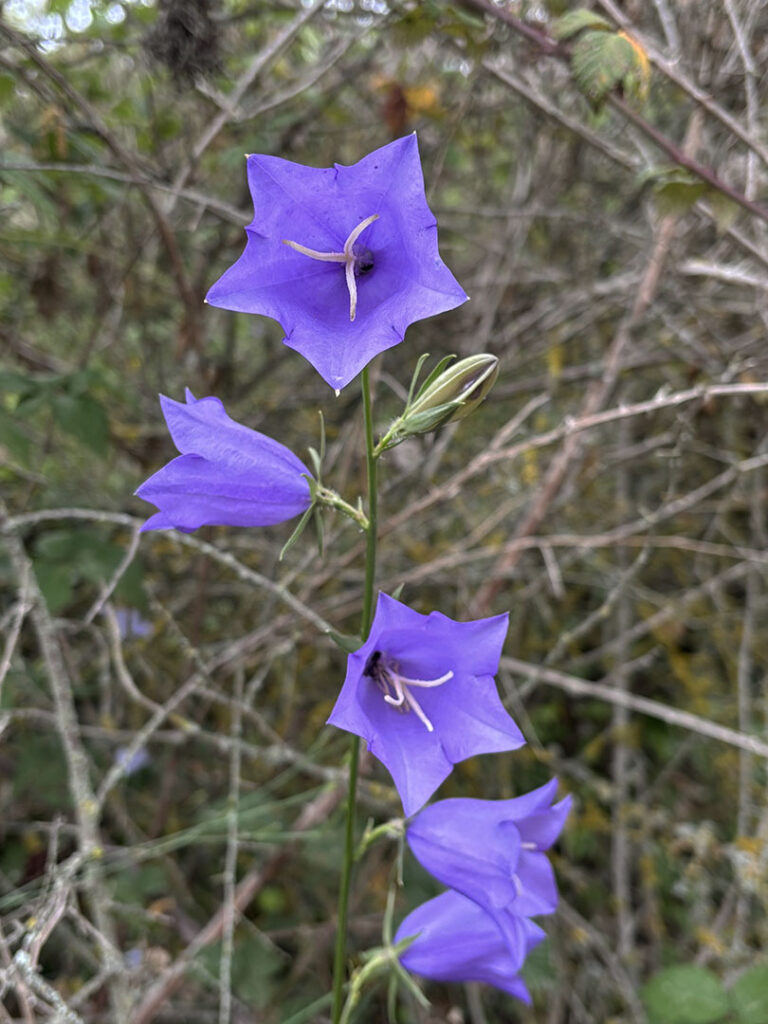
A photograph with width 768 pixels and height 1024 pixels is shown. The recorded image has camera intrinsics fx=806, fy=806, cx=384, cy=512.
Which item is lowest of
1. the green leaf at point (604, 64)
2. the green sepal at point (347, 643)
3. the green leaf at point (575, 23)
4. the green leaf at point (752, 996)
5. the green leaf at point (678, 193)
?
the green leaf at point (752, 996)

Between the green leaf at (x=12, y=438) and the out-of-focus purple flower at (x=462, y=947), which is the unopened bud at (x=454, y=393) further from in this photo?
the green leaf at (x=12, y=438)

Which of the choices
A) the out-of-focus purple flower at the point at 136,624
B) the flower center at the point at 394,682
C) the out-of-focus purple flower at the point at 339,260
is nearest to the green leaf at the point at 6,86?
the out-of-focus purple flower at the point at 339,260

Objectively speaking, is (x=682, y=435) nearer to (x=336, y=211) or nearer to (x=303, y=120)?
(x=336, y=211)

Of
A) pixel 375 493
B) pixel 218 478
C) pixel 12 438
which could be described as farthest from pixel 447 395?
pixel 12 438

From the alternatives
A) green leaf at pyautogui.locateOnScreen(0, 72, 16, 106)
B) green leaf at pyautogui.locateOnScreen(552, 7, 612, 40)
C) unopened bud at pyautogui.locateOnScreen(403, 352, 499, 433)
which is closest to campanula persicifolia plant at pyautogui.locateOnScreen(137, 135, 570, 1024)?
unopened bud at pyautogui.locateOnScreen(403, 352, 499, 433)

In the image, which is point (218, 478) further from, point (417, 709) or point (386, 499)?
point (386, 499)

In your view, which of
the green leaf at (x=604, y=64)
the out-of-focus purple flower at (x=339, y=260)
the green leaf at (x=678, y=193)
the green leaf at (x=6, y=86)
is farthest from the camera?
the green leaf at (x=6, y=86)

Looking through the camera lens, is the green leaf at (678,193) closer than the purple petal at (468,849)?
No

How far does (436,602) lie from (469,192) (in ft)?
5.56

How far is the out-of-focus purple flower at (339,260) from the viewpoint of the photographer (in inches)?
34.9

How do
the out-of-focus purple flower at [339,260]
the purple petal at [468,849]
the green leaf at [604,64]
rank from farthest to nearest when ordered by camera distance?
the green leaf at [604,64]
the purple petal at [468,849]
the out-of-focus purple flower at [339,260]

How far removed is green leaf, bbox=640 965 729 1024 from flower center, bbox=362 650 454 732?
967 mm

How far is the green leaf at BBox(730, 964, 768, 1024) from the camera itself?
1.50 m

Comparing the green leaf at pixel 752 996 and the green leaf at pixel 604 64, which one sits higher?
the green leaf at pixel 604 64
